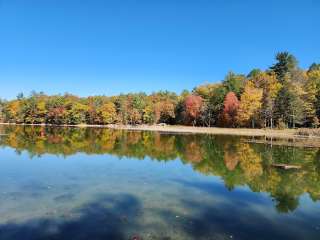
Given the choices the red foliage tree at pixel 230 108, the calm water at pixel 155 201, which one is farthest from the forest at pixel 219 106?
the calm water at pixel 155 201

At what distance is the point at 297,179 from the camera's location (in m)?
17.1

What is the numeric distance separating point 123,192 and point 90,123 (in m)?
101

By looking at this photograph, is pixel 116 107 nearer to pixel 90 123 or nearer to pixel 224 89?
pixel 90 123

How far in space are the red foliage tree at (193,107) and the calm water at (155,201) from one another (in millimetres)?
62472

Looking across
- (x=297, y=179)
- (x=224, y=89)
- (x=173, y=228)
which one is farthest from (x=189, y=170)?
(x=224, y=89)

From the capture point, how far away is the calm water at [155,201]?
8.77 metres

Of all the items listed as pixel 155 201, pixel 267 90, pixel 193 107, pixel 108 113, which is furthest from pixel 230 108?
pixel 155 201

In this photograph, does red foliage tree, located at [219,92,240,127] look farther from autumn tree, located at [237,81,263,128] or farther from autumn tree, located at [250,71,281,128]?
autumn tree, located at [250,71,281,128]

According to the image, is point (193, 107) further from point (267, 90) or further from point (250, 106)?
point (267, 90)

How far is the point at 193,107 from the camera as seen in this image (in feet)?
279

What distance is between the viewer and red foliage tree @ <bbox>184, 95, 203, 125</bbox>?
84488 millimetres

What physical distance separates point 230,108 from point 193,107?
1323 centimetres

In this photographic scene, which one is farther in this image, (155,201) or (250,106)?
(250,106)

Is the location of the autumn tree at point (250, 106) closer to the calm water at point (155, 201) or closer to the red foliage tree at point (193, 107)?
the red foliage tree at point (193, 107)
